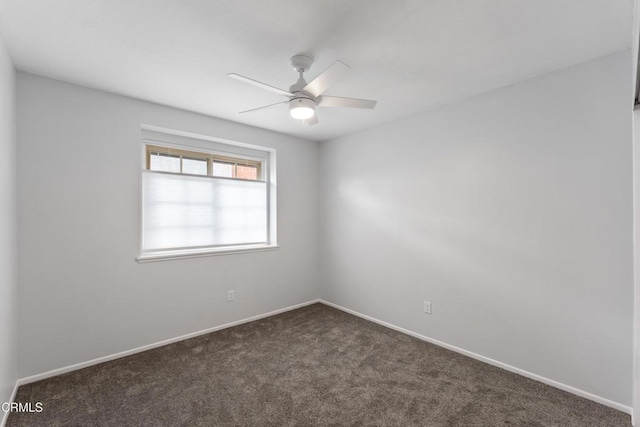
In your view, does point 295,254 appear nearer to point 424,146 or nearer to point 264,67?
point 424,146

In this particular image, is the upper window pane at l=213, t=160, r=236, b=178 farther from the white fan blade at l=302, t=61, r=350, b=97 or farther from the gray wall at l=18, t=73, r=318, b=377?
the white fan blade at l=302, t=61, r=350, b=97

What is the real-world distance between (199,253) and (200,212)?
52 cm

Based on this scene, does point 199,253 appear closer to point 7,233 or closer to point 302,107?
point 7,233

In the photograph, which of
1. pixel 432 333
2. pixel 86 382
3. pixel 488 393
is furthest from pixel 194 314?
pixel 488 393

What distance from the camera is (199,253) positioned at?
3203 millimetres

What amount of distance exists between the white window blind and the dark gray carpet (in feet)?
3.76

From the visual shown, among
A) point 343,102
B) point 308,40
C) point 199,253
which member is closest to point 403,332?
point 199,253

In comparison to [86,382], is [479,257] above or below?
above

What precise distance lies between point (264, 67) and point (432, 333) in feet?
9.99

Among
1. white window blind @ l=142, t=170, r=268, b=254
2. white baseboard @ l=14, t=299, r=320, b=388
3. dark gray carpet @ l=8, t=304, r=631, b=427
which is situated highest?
white window blind @ l=142, t=170, r=268, b=254

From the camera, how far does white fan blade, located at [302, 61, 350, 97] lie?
1.69 meters

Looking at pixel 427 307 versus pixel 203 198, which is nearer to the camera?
pixel 427 307

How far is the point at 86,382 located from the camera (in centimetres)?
229

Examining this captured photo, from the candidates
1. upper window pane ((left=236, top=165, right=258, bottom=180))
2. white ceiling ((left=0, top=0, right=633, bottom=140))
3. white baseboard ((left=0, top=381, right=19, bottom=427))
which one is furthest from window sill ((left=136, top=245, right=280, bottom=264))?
white ceiling ((left=0, top=0, right=633, bottom=140))
